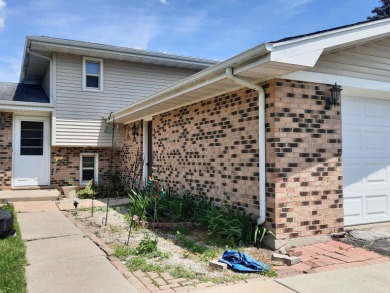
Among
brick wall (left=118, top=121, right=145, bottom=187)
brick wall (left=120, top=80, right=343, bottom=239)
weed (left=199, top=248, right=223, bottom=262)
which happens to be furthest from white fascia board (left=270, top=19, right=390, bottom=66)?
brick wall (left=118, top=121, right=145, bottom=187)

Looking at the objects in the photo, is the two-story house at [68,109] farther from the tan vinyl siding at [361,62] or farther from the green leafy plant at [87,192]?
the tan vinyl siding at [361,62]

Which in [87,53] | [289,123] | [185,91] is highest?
[87,53]

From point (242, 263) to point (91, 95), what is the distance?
9.71 meters

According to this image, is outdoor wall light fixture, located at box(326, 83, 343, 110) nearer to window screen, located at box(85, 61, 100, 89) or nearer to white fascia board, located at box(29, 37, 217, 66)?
white fascia board, located at box(29, 37, 217, 66)

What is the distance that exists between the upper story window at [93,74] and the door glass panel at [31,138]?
2.13 meters

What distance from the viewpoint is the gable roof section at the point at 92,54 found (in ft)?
37.0

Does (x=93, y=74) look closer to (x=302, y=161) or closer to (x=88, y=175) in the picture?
(x=88, y=175)

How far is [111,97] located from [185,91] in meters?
6.62

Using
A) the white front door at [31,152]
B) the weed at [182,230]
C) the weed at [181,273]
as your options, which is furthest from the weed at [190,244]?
the white front door at [31,152]

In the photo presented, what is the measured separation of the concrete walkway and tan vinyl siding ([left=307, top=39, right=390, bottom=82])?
4.05 meters

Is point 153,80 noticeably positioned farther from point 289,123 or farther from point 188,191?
point 289,123

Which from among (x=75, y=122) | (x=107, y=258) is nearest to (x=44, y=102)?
(x=75, y=122)

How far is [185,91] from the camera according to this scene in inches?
268

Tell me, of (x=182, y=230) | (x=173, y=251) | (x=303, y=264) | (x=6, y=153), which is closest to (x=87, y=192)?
(x=6, y=153)
